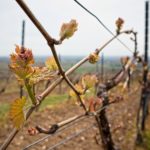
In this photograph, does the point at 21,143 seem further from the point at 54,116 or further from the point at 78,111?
the point at 78,111

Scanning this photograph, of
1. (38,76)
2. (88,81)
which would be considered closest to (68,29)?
(38,76)

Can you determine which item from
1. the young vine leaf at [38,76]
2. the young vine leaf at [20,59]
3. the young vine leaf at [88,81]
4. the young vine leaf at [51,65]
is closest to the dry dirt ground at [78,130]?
the young vine leaf at [88,81]

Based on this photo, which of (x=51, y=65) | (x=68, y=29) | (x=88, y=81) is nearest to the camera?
(x=68, y=29)

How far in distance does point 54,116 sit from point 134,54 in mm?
4959

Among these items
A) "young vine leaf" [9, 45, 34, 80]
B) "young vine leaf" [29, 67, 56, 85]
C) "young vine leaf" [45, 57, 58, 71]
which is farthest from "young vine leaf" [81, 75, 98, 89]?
"young vine leaf" [9, 45, 34, 80]

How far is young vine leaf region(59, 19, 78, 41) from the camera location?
75 centimetres

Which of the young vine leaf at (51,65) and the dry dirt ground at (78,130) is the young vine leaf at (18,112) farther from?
the dry dirt ground at (78,130)

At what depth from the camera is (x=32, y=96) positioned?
2.48ft

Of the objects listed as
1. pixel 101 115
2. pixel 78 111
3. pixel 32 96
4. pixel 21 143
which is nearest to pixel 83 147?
pixel 21 143

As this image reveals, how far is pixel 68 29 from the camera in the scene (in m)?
0.76

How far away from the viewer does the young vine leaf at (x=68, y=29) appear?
750mm

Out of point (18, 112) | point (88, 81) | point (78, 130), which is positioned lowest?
point (78, 130)

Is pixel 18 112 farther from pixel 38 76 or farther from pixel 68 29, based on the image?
pixel 68 29

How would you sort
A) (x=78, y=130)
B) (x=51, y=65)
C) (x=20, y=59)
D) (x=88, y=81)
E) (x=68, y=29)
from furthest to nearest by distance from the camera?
(x=78, y=130) → (x=88, y=81) → (x=51, y=65) → (x=68, y=29) → (x=20, y=59)
